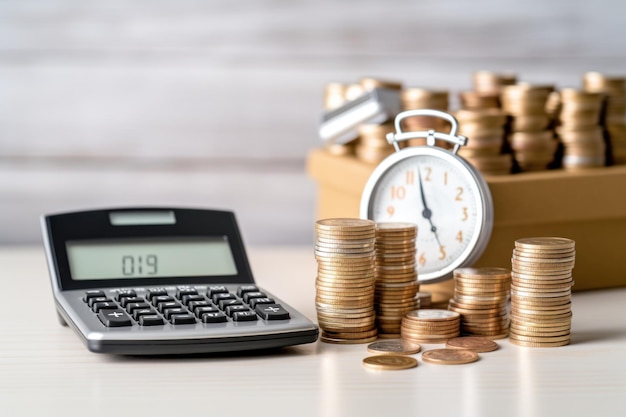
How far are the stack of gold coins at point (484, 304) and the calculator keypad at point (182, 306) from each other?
0.19m

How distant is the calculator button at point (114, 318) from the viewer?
96cm

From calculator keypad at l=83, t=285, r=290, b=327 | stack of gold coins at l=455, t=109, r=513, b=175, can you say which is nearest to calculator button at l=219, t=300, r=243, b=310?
calculator keypad at l=83, t=285, r=290, b=327

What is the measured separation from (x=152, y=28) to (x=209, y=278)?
0.68 meters

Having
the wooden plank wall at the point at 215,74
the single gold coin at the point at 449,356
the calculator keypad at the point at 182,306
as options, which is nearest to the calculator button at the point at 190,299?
the calculator keypad at the point at 182,306

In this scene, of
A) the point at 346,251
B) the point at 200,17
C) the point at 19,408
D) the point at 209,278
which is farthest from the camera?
the point at 200,17

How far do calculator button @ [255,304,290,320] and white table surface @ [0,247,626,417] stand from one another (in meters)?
0.04

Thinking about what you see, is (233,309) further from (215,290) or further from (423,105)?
(423,105)

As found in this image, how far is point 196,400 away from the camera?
846 millimetres

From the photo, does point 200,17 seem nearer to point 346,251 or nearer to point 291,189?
point 291,189

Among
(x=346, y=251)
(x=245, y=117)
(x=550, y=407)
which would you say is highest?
(x=245, y=117)

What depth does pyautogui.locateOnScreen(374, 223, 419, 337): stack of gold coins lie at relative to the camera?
1.06 meters

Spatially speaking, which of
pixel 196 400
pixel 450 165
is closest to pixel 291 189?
pixel 450 165

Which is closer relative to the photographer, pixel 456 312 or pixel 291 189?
pixel 456 312

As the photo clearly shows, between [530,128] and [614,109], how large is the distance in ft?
0.58
